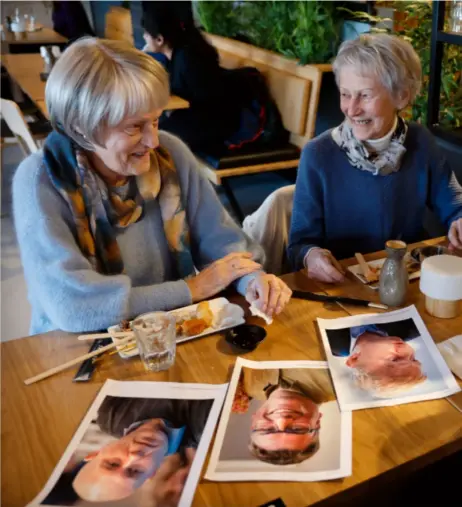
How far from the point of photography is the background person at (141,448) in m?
0.79

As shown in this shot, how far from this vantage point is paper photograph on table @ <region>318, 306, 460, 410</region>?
0.96 metres

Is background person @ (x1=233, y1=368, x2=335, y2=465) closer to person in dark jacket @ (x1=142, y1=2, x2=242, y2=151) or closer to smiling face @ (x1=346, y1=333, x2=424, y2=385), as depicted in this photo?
smiling face @ (x1=346, y1=333, x2=424, y2=385)

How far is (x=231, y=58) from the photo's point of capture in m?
3.84

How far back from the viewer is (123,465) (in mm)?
832

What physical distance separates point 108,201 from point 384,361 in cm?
71

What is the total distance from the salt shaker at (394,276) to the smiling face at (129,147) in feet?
1.91

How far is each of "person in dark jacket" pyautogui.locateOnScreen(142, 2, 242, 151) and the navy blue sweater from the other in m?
1.64

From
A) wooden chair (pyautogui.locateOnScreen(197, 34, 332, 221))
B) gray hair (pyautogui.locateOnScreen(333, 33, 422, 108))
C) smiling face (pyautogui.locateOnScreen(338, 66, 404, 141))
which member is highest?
gray hair (pyautogui.locateOnScreen(333, 33, 422, 108))

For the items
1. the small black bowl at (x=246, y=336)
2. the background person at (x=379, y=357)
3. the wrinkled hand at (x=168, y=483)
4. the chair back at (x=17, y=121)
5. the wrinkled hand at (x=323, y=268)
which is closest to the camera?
the wrinkled hand at (x=168, y=483)

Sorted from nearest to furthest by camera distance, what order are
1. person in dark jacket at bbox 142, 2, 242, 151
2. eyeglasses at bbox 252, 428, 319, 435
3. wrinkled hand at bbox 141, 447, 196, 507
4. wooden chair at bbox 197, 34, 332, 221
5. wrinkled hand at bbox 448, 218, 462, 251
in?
wrinkled hand at bbox 141, 447, 196, 507 → eyeglasses at bbox 252, 428, 319, 435 → wrinkled hand at bbox 448, 218, 462, 251 → wooden chair at bbox 197, 34, 332, 221 → person in dark jacket at bbox 142, 2, 242, 151

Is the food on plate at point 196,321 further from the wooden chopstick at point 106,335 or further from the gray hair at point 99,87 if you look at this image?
the gray hair at point 99,87

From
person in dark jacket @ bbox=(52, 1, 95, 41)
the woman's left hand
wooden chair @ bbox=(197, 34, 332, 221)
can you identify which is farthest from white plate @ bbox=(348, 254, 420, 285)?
person in dark jacket @ bbox=(52, 1, 95, 41)

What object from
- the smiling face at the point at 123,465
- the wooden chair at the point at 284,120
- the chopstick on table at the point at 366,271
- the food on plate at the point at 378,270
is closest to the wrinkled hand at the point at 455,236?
the food on plate at the point at 378,270

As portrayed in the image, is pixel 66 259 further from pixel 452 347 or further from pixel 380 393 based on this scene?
pixel 452 347
